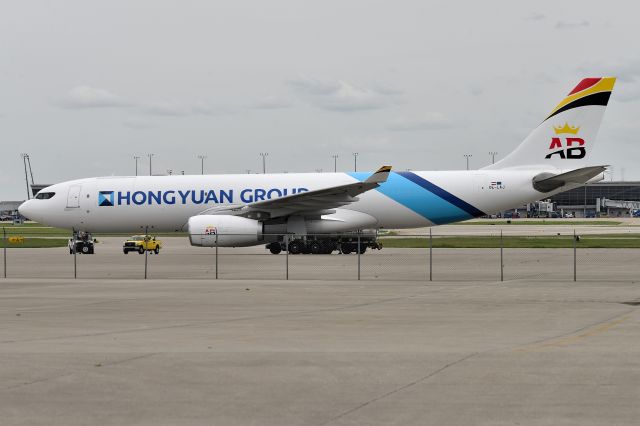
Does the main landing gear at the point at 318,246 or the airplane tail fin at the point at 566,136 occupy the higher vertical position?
the airplane tail fin at the point at 566,136

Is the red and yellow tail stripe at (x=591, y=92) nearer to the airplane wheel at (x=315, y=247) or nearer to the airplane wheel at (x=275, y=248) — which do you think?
the airplane wheel at (x=315, y=247)

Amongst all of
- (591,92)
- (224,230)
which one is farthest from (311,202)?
(591,92)

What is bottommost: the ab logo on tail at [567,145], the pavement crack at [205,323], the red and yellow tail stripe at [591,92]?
the pavement crack at [205,323]

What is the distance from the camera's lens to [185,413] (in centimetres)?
831

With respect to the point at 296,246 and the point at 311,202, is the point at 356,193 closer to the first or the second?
the point at 311,202

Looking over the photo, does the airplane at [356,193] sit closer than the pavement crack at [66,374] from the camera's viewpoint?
No

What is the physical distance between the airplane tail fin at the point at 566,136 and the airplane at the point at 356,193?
0.05 meters

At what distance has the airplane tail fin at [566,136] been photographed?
41.3 metres

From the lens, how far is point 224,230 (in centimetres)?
3656

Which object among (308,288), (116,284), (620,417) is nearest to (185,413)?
(620,417)

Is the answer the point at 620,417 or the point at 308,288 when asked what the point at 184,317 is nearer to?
the point at 308,288

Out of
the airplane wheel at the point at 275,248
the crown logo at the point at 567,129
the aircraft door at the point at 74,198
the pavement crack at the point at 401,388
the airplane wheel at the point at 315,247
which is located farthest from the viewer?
the aircraft door at the point at 74,198

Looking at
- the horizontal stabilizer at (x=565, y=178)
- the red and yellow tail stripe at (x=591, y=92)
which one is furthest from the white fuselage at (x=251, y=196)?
the red and yellow tail stripe at (x=591, y=92)

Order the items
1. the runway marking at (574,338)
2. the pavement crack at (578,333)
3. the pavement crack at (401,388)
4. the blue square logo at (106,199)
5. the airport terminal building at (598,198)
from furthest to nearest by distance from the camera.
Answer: the airport terminal building at (598,198) → the blue square logo at (106,199) → the pavement crack at (578,333) → the runway marking at (574,338) → the pavement crack at (401,388)
